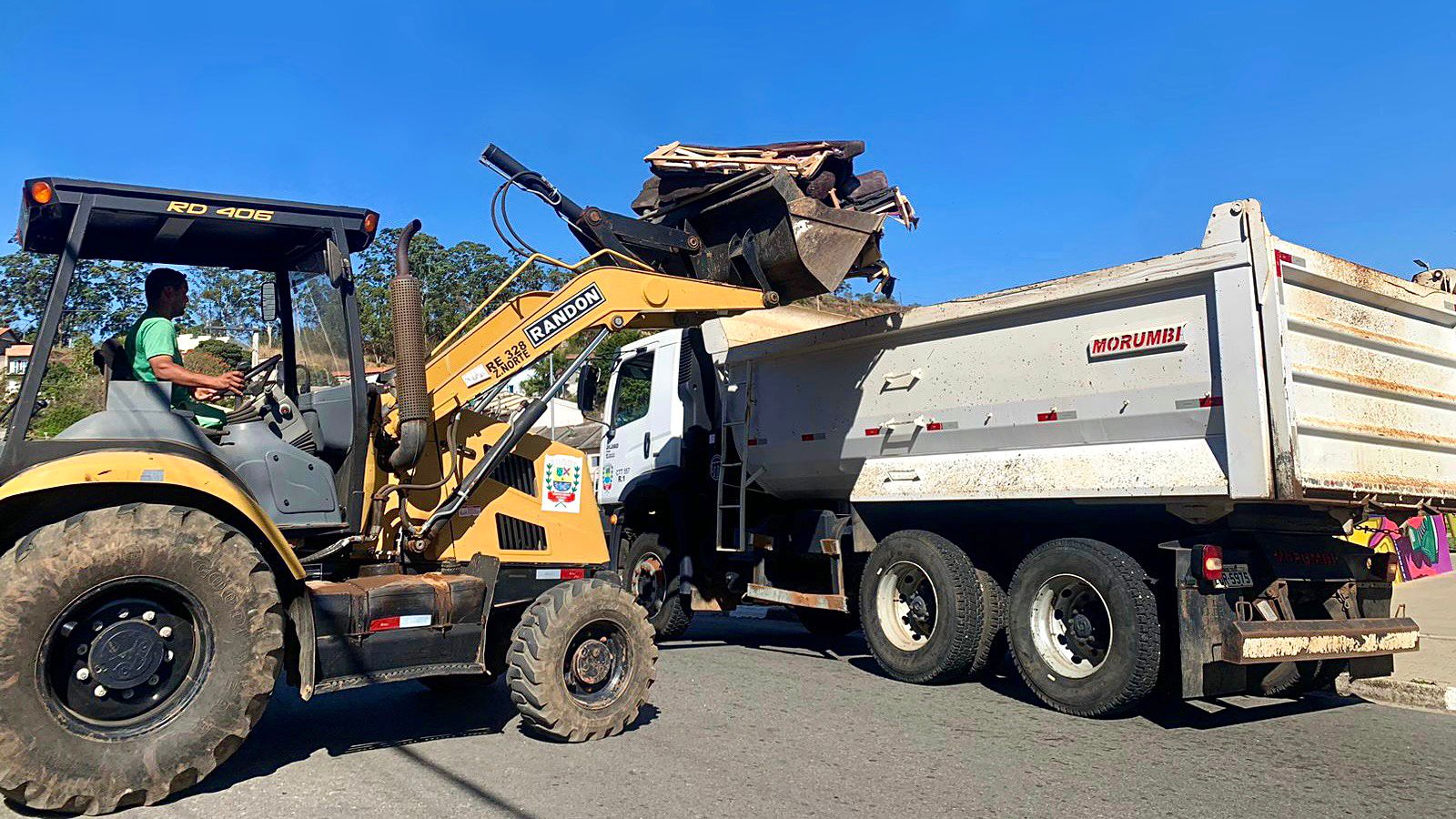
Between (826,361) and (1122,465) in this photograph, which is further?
(826,361)

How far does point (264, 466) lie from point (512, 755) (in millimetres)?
1975

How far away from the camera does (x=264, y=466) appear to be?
18.4 feet

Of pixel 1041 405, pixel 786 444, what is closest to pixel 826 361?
pixel 786 444

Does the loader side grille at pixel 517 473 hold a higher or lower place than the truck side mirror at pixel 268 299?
lower

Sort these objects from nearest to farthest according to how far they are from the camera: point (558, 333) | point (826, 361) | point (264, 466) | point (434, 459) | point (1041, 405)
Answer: point (264, 466)
point (434, 459)
point (558, 333)
point (1041, 405)
point (826, 361)

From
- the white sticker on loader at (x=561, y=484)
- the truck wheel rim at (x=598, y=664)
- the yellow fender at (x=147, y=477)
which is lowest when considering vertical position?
the truck wheel rim at (x=598, y=664)

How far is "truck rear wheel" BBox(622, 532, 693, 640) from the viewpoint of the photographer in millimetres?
10656

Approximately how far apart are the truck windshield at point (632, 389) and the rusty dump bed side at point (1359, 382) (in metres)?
6.46

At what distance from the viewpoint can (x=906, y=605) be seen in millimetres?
8664

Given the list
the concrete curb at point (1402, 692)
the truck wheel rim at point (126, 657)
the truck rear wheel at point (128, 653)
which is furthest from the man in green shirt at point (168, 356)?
the concrete curb at point (1402, 692)

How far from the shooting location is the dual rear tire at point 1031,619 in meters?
6.82

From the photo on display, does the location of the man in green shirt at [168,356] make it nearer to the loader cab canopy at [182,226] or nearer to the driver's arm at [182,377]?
the driver's arm at [182,377]

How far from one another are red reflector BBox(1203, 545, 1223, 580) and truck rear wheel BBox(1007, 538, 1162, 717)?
14.5 inches

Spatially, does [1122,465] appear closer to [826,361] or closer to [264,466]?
[826,361]
